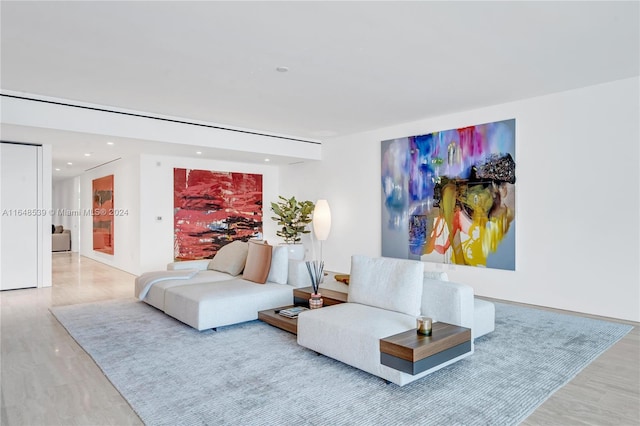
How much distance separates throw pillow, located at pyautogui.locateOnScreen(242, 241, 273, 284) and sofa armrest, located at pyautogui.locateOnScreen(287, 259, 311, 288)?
0.99 ft

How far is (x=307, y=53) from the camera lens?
3723mm

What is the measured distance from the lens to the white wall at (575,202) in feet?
14.5

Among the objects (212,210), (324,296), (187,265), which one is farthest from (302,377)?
(212,210)

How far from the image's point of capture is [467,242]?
225 inches

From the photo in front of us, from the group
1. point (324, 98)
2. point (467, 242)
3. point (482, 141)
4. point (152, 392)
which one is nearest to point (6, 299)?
point (152, 392)

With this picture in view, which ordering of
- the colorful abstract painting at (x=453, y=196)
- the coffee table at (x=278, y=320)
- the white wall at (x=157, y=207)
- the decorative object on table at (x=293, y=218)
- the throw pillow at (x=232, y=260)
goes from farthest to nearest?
the decorative object on table at (x=293, y=218) → the white wall at (x=157, y=207) → the colorful abstract painting at (x=453, y=196) → the throw pillow at (x=232, y=260) → the coffee table at (x=278, y=320)

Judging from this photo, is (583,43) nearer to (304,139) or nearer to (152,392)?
(152,392)

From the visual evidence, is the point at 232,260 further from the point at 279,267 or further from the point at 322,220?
the point at 322,220

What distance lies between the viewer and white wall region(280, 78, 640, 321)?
14.5 ft

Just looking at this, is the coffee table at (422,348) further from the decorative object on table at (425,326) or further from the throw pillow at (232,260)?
the throw pillow at (232,260)

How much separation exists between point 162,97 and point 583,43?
4.65 m

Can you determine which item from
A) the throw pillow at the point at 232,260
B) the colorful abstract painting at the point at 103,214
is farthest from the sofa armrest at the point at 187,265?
the colorful abstract painting at the point at 103,214

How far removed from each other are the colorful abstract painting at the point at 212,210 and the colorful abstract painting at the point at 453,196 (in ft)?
10.8

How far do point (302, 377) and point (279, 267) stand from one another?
200 cm
